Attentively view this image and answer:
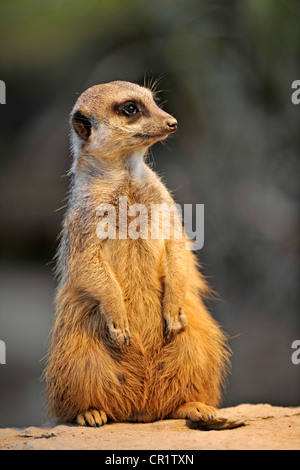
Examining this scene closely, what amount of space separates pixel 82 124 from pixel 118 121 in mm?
120

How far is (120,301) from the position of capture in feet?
6.23

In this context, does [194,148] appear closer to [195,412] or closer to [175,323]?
[175,323]

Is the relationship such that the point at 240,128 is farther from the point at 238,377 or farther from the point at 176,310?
the point at 238,377

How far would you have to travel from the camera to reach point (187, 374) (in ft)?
6.46

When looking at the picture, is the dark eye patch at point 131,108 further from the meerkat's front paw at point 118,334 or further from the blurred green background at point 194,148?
the meerkat's front paw at point 118,334

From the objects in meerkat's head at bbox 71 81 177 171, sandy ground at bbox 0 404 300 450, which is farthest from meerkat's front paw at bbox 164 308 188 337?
meerkat's head at bbox 71 81 177 171

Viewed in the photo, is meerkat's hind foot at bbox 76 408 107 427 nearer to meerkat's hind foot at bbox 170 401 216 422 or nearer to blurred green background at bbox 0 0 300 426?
meerkat's hind foot at bbox 170 401 216 422

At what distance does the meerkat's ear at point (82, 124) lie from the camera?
6.38 ft

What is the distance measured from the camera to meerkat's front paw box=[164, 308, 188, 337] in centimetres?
193

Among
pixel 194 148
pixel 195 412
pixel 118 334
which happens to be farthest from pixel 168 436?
pixel 194 148

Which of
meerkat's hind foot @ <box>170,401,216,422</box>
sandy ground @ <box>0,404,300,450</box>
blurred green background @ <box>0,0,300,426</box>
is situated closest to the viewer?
sandy ground @ <box>0,404,300,450</box>

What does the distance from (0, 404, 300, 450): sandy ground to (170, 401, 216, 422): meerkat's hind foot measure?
0.10 feet
